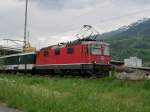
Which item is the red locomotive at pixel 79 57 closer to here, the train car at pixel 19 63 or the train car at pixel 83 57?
the train car at pixel 83 57

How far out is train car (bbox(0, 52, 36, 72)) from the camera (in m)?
49.9

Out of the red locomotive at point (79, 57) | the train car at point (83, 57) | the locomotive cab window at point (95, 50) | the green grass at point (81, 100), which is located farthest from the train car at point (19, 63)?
the green grass at point (81, 100)

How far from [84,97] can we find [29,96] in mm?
2208

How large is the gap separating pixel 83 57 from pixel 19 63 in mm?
18005

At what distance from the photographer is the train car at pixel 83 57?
3738cm

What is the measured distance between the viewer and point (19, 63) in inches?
2131

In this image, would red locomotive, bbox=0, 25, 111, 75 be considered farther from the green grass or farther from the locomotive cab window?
the green grass

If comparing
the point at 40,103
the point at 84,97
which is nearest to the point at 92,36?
the point at 84,97

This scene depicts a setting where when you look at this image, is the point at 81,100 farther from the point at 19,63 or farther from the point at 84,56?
the point at 19,63

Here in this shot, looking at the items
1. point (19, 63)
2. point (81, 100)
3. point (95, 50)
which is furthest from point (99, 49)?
point (81, 100)

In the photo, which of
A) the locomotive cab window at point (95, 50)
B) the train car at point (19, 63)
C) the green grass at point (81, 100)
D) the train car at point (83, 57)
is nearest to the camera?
the green grass at point (81, 100)

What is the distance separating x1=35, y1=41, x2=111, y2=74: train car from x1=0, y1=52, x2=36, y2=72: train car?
813 cm

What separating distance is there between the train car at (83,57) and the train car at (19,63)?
8.13 metres

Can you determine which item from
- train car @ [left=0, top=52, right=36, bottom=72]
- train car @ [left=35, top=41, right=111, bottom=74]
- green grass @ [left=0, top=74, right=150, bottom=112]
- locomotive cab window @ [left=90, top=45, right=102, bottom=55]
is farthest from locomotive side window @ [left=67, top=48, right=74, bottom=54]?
green grass @ [left=0, top=74, right=150, bottom=112]
